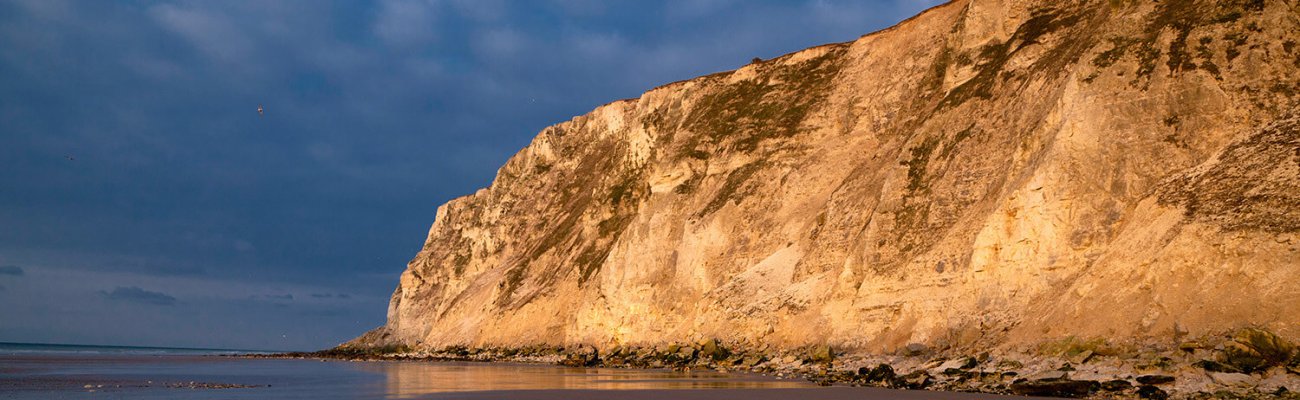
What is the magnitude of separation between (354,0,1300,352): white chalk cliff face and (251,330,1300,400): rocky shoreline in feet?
2.94

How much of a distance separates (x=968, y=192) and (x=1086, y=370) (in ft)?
38.9

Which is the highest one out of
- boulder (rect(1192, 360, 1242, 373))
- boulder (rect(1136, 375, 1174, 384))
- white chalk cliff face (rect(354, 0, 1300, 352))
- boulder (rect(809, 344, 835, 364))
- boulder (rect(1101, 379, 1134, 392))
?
white chalk cliff face (rect(354, 0, 1300, 352))

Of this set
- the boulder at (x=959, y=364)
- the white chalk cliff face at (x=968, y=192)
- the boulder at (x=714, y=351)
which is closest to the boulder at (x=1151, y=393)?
the white chalk cliff face at (x=968, y=192)

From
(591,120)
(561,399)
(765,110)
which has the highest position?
(591,120)

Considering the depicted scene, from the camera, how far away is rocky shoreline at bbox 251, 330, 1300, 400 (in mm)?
15719

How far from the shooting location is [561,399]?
57.9 ft

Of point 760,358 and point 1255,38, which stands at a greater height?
point 1255,38

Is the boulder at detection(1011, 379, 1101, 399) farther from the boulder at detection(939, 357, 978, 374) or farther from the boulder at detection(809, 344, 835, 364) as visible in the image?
the boulder at detection(809, 344, 835, 364)

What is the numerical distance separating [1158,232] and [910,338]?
24.6 feet

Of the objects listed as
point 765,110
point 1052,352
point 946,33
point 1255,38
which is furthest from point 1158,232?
point 765,110

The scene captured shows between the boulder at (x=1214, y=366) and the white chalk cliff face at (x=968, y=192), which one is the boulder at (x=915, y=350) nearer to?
the white chalk cliff face at (x=968, y=192)

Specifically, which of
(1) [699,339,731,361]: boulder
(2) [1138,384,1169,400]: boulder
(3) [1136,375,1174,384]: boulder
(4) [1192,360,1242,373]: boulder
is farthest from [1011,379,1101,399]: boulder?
(1) [699,339,731,361]: boulder

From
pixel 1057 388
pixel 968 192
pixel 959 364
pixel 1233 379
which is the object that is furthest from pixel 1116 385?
pixel 968 192

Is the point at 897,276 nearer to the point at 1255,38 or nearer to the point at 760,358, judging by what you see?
the point at 760,358
